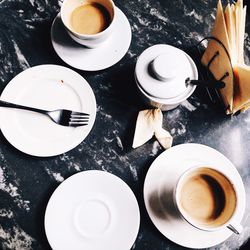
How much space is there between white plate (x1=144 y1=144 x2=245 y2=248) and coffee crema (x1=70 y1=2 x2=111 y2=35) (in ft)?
1.36

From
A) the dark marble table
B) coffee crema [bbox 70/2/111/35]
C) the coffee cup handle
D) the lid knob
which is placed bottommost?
the coffee cup handle

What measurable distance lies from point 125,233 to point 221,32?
0.58m

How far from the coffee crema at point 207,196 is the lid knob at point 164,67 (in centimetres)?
25

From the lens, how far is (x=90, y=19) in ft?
3.53

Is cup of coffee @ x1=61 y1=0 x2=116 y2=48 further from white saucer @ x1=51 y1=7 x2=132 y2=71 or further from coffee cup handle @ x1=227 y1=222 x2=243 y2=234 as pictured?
coffee cup handle @ x1=227 y1=222 x2=243 y2=234

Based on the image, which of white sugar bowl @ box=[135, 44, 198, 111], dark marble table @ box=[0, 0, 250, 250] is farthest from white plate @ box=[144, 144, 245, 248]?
white sugar bowl @ box=[135, 44, 198, 111]

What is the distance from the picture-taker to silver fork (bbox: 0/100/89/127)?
1009mm

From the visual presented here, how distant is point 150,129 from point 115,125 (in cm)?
11

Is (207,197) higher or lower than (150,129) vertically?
lower

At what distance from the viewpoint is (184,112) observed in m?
1.09

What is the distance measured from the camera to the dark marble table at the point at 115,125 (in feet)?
3.27

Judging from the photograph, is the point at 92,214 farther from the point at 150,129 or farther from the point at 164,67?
the point at 164,67

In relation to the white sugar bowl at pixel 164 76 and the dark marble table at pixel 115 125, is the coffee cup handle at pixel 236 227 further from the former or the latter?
the white sugar bowl at pixel 164 76

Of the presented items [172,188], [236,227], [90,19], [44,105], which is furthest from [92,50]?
[236,227]
